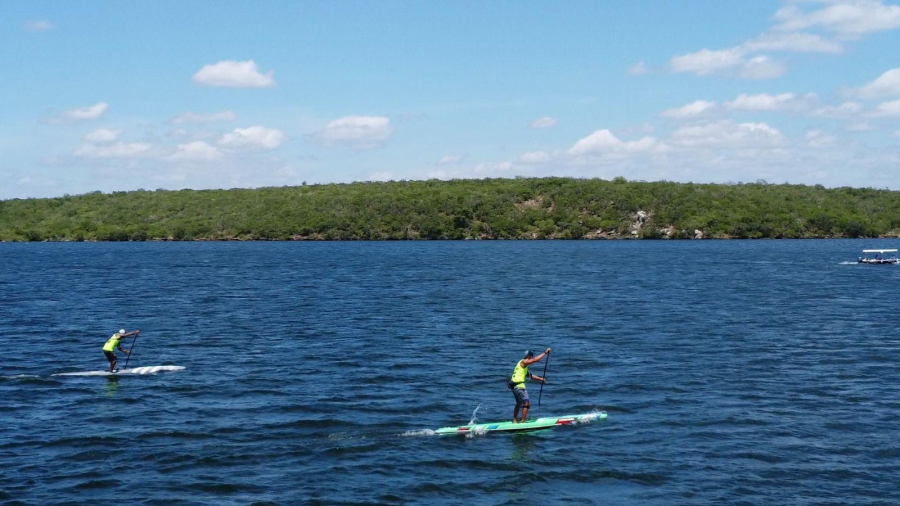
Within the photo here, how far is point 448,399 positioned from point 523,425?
5327mm

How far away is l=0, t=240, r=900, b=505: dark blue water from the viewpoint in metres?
25.7

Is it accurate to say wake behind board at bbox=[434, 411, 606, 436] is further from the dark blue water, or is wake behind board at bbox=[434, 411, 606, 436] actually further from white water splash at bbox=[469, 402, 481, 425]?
white water splash at bbox=[469, 402, 481, 425]

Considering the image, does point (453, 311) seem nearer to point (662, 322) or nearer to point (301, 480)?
point (662, 322)

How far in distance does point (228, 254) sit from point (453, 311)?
102297mm

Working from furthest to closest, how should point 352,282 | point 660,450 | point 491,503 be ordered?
point 352,282 < point 660,450 < point 491,503

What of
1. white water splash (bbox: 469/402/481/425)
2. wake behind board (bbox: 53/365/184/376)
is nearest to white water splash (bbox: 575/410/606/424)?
white water splash (bbox: 469/402/481/425)

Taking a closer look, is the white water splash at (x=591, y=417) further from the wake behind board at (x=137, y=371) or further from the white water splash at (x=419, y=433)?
the wake behind board at (x=137, y=371)

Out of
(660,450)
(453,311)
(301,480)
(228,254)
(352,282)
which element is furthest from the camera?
(228,254)

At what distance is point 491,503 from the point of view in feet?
79.5

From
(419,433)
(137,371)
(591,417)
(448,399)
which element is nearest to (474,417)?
(419,433)

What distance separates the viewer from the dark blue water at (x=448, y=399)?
25.7m

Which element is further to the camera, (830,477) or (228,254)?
(228,254)

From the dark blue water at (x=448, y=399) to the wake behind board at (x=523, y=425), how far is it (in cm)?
38

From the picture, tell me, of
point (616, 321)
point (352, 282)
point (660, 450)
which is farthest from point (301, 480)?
point (352, 282)
